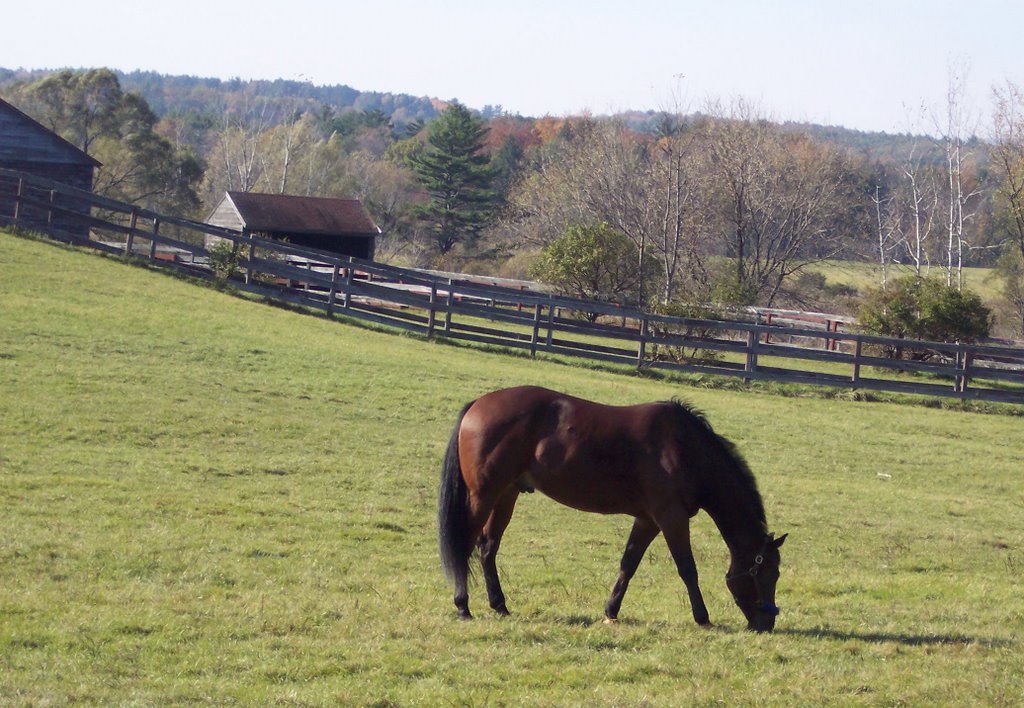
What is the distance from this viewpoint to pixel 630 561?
7.27 metres

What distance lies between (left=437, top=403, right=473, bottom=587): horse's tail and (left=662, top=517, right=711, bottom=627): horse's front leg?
1.30 metres

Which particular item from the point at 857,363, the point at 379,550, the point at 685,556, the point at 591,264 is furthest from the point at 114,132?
the point at 685,556

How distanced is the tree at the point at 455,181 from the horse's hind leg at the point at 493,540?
62.2 m

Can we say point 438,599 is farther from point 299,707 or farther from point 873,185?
point 873,185

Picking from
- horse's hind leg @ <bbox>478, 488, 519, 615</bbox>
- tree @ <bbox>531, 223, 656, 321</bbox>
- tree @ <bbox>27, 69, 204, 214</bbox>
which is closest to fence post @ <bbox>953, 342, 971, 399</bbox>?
tree @ <bbox>531, 223, 656, 321</bbox>

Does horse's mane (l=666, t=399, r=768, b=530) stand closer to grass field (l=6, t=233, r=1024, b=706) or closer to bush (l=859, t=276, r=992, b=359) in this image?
grass field (l=6, t=233, r=1024, b=706)

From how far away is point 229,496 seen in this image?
1088 centimetres

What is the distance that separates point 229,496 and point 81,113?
48.3 meters

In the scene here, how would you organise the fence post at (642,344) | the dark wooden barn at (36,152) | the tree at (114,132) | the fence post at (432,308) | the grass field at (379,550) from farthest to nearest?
the tree at (114,132) → the dark wooden barn at (36,152) → the fence post at (432,308) → the fence post at (642,344) → the grass field at (379,550)

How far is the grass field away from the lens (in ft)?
18.7

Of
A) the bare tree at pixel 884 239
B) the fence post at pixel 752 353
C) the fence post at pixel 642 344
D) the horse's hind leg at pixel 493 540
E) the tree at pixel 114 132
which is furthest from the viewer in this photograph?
the tree at pixel 114 132

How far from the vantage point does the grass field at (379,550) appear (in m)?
5.70

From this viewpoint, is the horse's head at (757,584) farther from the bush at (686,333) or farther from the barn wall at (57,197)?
the barn wall at (57,197)

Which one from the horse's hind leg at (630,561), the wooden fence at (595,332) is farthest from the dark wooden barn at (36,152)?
the horse's hind leg at (630,561)
